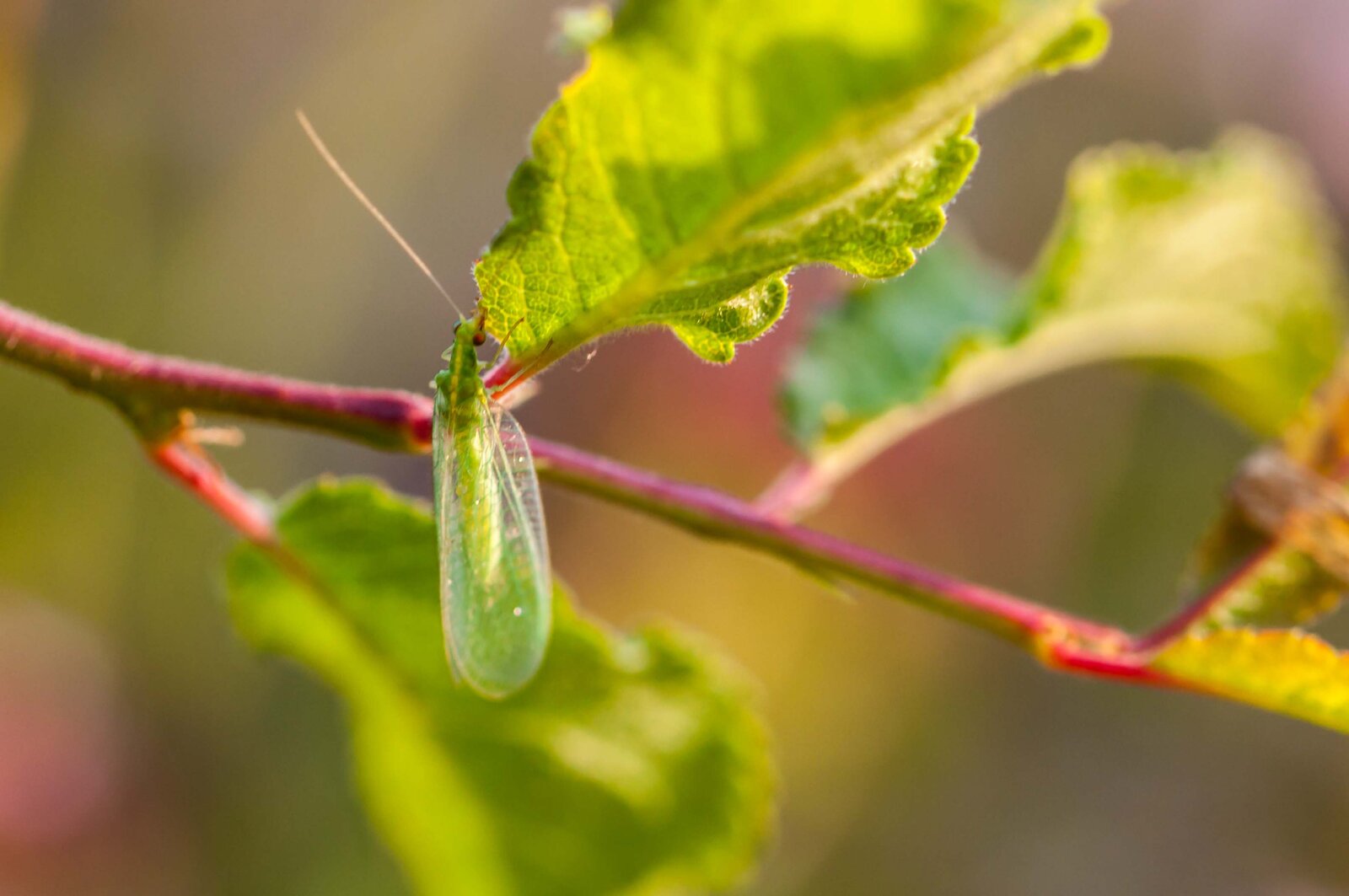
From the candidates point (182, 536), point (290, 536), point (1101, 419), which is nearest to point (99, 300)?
point (182, 536)

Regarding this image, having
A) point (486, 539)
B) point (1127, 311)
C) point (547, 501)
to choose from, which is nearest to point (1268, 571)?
point (1127, 311)

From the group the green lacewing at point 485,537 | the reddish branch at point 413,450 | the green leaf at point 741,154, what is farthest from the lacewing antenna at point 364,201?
the green leaf at point 741,154

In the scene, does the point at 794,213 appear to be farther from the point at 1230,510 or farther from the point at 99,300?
the point at 99,300

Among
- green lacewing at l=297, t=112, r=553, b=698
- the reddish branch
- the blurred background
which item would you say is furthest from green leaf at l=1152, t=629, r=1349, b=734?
the blurred background

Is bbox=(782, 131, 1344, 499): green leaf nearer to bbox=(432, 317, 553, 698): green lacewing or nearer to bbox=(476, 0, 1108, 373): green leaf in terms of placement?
bbox=(432, 317, 553, 698): green lacewing

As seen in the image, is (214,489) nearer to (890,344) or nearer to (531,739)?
(531,739)

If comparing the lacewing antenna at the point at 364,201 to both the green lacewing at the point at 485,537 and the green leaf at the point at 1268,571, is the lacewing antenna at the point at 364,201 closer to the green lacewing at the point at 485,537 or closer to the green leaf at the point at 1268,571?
the green lacewing at the point at 485,537

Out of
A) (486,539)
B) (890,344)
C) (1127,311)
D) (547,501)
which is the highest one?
(486,539)
